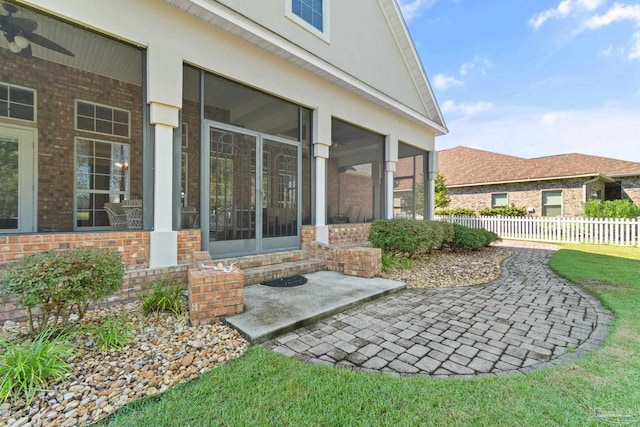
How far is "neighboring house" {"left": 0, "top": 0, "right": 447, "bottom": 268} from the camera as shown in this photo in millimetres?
3988

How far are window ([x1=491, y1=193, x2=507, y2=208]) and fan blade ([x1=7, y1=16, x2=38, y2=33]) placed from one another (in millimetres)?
20139

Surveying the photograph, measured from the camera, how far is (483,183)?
678 inches

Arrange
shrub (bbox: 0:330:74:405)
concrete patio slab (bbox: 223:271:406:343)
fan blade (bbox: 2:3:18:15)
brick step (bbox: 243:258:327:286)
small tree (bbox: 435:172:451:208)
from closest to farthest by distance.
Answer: shrub (bbox: 0:330:74:405) → concrete patio slab (bbox: 223:271:406:343) → fan blade (bbox: 2:3:18:15) → brick step (bbox: 243:258:327:286) → small tree (bbox: 435:172:451:208)

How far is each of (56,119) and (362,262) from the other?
23.5ft

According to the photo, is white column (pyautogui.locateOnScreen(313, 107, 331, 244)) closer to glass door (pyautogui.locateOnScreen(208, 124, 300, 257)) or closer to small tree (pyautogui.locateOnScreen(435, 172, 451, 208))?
glass door (pyautogui.locateOnScreen(208, 124, 300, 257))

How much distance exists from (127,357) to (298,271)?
308cm

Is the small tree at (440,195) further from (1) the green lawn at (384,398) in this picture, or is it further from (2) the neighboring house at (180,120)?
(1) the green lawn at (384,398)

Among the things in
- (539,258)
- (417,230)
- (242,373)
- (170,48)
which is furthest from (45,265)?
(539,258)

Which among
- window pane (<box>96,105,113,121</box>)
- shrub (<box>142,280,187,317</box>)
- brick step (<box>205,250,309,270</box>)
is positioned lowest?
shrub (<box>142,280,187,317</box>)

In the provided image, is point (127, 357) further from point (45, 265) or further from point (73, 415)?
point (45, 265)

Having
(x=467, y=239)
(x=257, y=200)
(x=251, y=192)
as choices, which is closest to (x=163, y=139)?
(x=251, y=192)

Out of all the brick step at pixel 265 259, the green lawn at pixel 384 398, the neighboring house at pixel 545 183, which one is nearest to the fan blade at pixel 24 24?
the brick step at pixel 265 259

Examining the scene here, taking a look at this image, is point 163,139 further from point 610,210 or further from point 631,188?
point 631,188

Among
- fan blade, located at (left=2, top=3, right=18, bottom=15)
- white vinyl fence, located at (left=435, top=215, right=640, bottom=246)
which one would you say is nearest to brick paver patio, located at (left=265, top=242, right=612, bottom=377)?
fan blade, located at (left=2, top=3, right=18, bottom=15)
